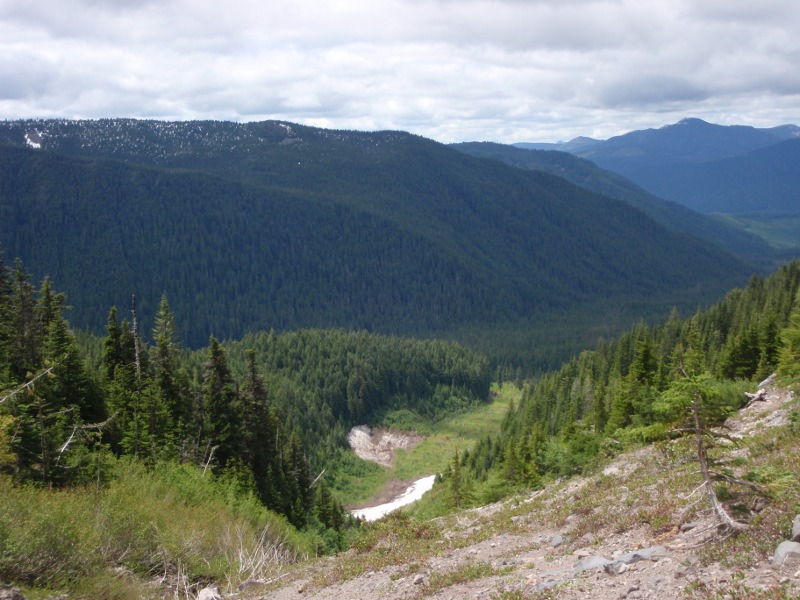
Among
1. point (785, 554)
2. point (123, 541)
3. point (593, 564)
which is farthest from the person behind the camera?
point (123, 541)

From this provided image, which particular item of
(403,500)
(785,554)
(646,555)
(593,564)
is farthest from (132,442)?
(403,500)

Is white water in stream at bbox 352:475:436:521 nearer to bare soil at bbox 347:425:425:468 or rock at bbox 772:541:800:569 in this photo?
bare soil at bbox 347:425:425:468

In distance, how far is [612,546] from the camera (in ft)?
51.1

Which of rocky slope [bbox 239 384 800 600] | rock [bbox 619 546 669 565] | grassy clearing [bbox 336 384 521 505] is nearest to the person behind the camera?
rocky slope [bbox 239 384 800 600]

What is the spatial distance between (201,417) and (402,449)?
91.6 meters

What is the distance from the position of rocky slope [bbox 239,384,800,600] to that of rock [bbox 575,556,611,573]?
0.16 ft

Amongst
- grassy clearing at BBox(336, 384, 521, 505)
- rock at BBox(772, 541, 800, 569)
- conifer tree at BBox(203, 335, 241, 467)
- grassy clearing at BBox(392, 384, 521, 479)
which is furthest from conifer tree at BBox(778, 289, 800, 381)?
grassy clearing at BBox(336, 384, 521, 505)

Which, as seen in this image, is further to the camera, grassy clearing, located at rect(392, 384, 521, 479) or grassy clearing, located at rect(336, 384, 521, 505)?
grassy clearing, located at rect(392, 384, 521, 479)

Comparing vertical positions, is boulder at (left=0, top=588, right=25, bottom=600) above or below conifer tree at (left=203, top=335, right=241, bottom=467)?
above

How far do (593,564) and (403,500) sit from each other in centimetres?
8919

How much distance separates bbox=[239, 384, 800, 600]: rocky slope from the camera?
39.2ft

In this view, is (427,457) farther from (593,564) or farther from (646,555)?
(646,555)

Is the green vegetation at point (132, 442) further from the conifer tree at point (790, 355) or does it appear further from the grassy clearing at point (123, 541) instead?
the conifer tree at point (790, 355)

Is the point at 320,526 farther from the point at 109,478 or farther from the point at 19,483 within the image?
the point at 19,483
